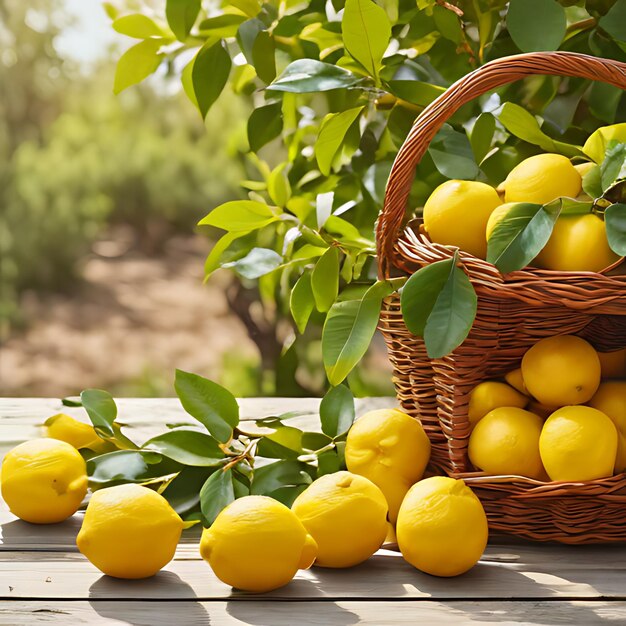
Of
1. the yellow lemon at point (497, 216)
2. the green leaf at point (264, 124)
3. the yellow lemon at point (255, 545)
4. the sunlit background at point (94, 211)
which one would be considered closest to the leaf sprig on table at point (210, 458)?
the yellow lemon at point (255, 545)

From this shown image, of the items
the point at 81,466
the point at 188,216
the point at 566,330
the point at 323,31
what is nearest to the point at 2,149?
the point at 188,216

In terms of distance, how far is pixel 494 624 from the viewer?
535mm

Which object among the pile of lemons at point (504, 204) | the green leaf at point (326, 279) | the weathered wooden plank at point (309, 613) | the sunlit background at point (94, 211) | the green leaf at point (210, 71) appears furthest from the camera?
the sunlit background at point (94, 211)

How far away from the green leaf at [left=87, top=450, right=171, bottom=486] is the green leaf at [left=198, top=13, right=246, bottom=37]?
1.50 feet

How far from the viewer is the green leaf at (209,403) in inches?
28.3

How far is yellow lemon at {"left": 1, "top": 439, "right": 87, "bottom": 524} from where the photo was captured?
2.28 ft

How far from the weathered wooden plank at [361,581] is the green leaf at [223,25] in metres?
0.56

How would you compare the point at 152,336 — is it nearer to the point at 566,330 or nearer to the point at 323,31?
the point at 323,31

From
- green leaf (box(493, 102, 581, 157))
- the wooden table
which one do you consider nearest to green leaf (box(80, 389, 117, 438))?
the wooden table

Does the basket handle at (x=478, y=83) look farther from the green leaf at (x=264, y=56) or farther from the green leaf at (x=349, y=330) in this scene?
the green leaf at (x=264, y=56)

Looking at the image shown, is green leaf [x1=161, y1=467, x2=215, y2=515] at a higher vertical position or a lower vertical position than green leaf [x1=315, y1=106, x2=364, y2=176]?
lower

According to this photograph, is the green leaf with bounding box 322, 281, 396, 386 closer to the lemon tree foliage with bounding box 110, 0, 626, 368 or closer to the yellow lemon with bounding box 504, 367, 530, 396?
the lemon tree foliage with bounding box 110, 0, 626, 368

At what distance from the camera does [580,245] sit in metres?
0.62

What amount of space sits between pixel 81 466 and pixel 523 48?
0.54 m
